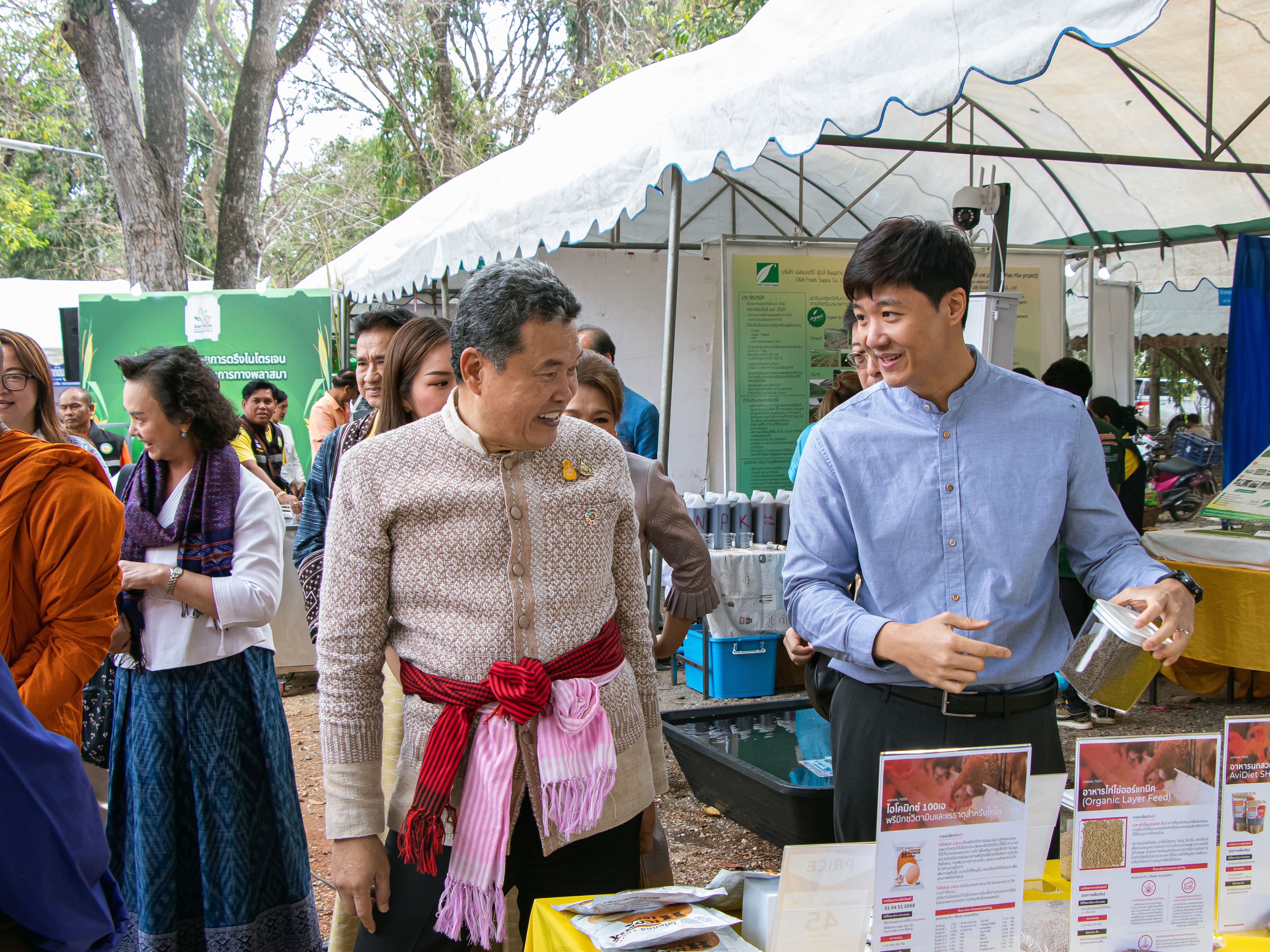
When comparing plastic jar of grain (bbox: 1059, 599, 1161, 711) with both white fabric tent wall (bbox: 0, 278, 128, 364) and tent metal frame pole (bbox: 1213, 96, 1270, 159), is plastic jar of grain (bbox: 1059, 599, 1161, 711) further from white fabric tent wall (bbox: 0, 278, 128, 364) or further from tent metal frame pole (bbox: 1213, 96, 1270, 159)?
white fabric tent wall (bbox: 0, 278, 128, 364)

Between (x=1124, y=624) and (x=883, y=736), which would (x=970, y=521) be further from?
(x=883, y=736)

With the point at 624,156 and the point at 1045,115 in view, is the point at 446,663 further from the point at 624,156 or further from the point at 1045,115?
the point at 1045,115

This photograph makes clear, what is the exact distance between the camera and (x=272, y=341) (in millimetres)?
9055

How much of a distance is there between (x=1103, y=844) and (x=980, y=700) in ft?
1.69

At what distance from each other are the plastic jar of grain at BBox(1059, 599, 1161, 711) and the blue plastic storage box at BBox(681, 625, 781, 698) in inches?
157

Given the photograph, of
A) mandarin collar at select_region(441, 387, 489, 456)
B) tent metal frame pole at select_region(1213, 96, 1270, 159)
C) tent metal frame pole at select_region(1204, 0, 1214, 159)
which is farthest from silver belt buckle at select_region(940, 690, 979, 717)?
tent metal frame pole at select_region(1213, 96, 1270, 159)

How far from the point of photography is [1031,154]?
497 cm

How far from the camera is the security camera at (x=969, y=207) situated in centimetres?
413

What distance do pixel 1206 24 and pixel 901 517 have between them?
4.77 metres

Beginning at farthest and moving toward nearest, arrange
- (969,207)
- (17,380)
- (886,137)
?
(886,137) → (969,207) → (17,380)

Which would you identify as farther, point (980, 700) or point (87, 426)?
point (87, 426)

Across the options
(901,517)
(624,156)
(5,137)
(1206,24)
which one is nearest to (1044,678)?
(901,517)

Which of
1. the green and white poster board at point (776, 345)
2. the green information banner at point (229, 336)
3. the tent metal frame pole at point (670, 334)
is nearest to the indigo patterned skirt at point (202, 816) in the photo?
the tent metal frame pole at point (670, 334)

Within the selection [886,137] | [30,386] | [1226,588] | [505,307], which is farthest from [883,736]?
[886,137]
